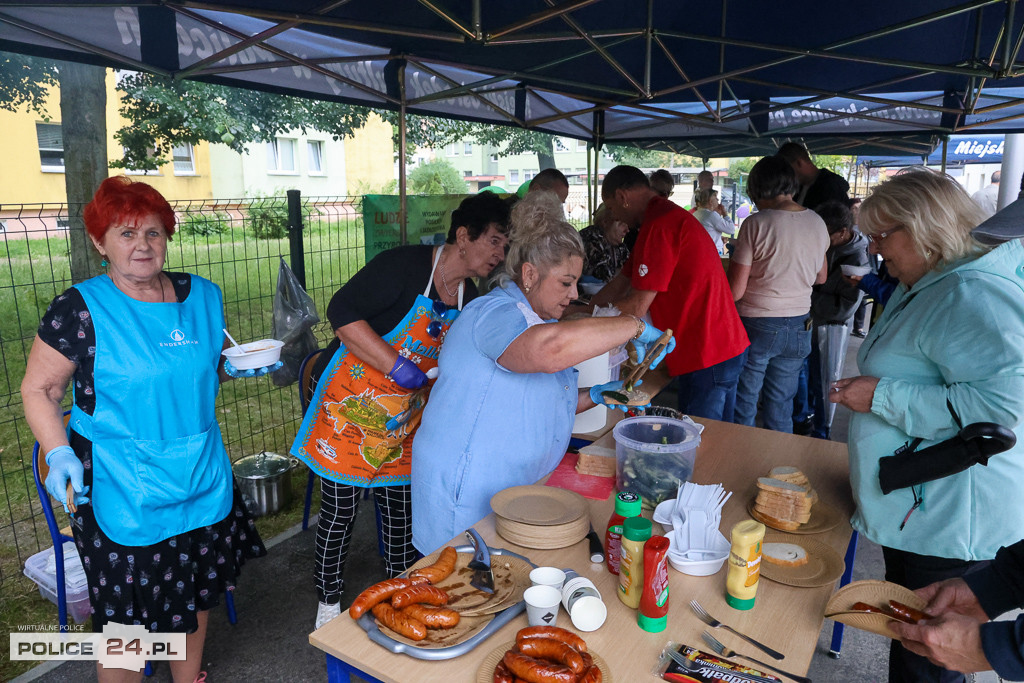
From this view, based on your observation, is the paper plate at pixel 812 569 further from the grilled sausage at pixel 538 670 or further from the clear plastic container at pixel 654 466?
the grilled sausage at pixel 538 670

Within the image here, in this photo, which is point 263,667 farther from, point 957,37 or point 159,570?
point 957,37

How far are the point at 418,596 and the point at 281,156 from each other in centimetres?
2337

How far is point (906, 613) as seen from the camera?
1.39m

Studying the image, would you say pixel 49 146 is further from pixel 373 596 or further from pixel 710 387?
pixel 373 596

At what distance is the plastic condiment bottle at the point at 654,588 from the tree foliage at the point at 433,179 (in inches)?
794

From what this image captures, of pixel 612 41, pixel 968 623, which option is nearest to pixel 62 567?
pixel 968 623

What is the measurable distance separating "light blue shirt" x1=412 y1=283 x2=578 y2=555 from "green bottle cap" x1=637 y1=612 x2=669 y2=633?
685 mm

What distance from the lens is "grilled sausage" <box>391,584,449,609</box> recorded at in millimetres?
1403

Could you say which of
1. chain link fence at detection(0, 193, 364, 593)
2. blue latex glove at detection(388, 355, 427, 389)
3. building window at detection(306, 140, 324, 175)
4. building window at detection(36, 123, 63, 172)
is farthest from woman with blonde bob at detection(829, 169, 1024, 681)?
building window at detection(306, 140, 324, 175)

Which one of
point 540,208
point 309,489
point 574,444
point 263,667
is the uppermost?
point 540,208

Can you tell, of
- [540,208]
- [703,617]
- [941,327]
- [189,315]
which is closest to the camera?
[703,617]

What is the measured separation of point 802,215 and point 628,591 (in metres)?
3.16

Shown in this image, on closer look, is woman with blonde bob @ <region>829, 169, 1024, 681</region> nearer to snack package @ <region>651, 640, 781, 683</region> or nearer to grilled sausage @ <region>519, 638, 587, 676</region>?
snack package @ <region>651, 640, 781, 683</region>

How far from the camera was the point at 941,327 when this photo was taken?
165 cm
